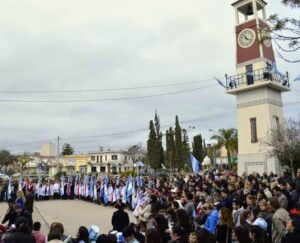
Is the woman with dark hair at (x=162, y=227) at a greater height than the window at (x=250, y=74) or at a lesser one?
lesser

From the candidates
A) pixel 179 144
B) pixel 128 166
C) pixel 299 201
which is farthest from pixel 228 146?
pixel 128 166

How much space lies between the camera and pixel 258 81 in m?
25.2

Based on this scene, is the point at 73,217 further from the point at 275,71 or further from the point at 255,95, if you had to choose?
the point at 275,71

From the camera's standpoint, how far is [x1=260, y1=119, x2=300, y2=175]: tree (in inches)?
899

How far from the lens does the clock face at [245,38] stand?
86.9ft

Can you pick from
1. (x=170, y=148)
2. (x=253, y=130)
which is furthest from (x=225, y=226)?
(x=170, y=148)

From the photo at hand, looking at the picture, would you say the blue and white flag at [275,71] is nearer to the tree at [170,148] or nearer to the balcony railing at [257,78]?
the balcony railing at [257,78]

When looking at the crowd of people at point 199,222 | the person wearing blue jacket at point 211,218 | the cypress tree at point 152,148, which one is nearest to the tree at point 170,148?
the cypress tree at point 152,148

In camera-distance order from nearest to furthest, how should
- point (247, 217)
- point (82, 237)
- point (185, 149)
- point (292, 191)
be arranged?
1. point (82, 237)
2. point (247, 217)
3. point (292, 191)
4. point (185, 149)

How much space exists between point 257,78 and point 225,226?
20.1 meters

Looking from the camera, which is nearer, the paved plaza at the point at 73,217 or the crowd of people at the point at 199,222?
the crowd of people at the point at 199,222

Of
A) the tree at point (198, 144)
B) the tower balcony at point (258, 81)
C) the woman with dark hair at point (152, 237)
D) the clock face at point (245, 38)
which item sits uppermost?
the clock face at point (245, 38)

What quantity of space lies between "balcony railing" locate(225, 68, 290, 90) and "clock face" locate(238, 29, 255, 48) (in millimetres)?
2296

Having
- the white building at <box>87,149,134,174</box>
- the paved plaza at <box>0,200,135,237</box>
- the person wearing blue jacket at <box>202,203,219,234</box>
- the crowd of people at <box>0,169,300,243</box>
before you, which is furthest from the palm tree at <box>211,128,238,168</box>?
the white building at <box>87,149,134,174</box>
